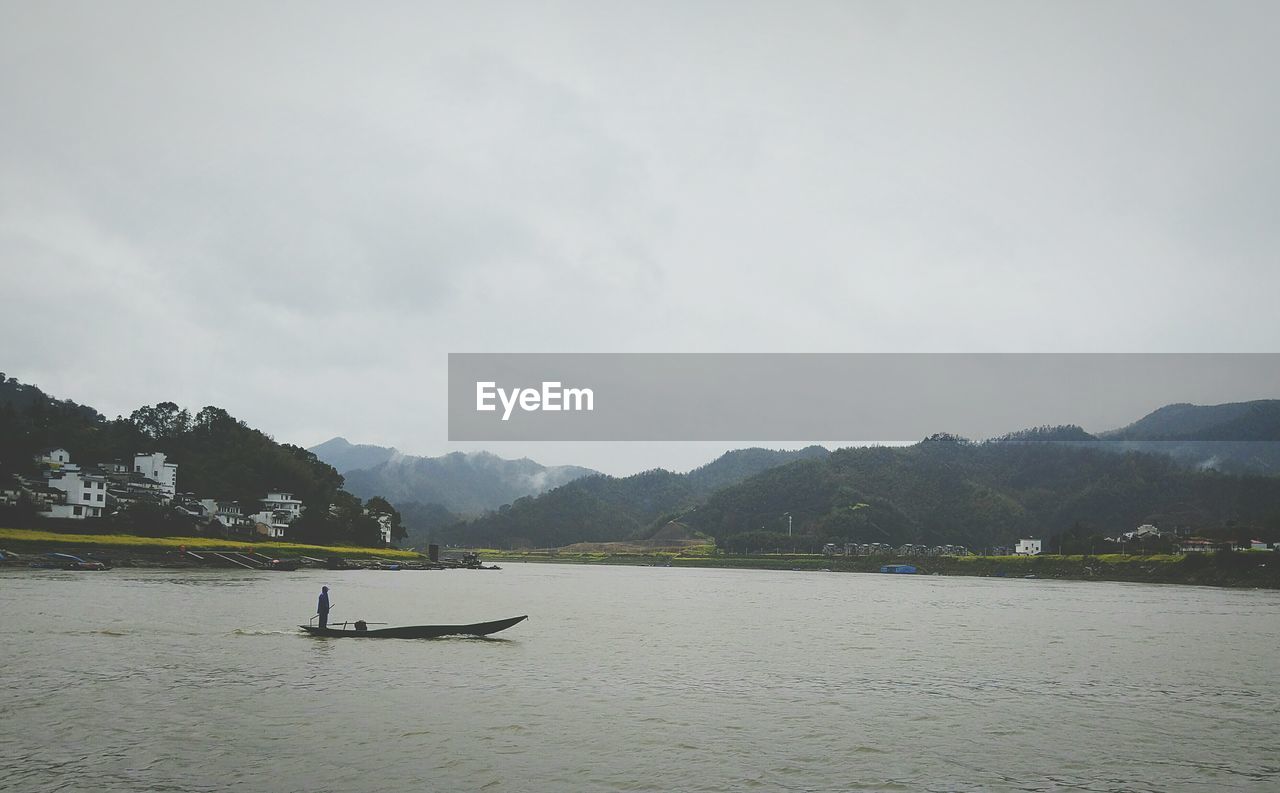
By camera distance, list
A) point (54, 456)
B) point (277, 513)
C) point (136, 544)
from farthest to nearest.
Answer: point (277, 513) < point (54, 456) < point (136, 544)

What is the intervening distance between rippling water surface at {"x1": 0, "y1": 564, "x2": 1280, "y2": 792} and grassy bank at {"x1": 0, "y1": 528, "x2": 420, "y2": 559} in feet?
125

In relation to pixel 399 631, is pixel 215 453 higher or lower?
higher

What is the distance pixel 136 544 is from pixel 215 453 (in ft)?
207

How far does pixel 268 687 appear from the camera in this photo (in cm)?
2330

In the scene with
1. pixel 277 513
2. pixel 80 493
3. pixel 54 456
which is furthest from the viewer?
pixel 277 513

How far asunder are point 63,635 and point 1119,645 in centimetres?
4414

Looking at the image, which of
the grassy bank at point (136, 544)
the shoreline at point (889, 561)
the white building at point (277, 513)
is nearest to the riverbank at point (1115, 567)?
the shoreline at point (889, 561)

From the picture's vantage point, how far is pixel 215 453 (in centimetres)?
14762

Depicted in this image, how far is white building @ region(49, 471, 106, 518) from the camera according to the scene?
319 feet

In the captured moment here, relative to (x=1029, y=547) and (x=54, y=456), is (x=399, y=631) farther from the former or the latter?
(x=1029, y=547)

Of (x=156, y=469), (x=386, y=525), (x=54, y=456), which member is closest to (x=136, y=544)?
(x=54, y=456)

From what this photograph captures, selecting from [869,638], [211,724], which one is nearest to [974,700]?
[869,638]

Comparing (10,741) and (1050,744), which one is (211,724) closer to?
(10,741)

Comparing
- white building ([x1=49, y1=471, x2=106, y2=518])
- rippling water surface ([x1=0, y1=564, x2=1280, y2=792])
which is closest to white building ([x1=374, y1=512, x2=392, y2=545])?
white building ([x1=49, y1=471, x2=106, y2=518])
